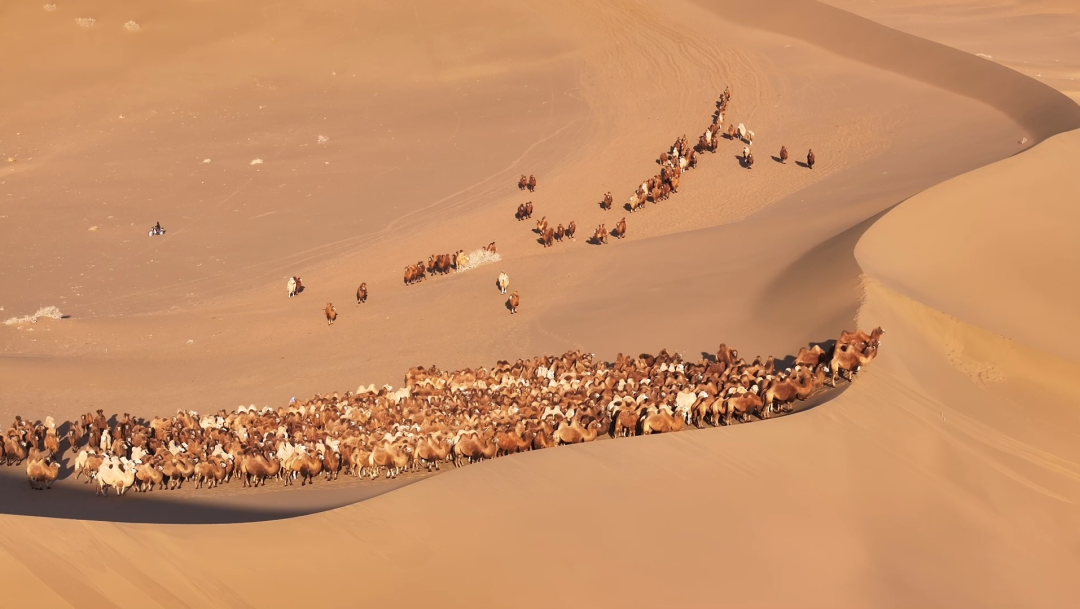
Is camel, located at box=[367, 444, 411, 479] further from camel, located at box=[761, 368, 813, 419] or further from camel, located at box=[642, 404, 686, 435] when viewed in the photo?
camel, located at box=[761, 368, 813, 419]

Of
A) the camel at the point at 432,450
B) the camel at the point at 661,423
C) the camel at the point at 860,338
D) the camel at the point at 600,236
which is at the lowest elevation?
the camel at the point at 432,450

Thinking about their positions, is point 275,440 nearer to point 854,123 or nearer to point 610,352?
point 610,352

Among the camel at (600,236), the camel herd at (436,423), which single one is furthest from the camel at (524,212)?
the camel herd at (436,423)

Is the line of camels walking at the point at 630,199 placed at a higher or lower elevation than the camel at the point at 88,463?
higher

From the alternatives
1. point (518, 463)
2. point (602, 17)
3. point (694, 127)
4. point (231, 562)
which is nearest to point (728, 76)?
point (694, 127)

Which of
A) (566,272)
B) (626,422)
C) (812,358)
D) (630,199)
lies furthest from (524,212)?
(626,422)

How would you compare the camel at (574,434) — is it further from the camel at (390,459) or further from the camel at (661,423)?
the camel at (390,459)
